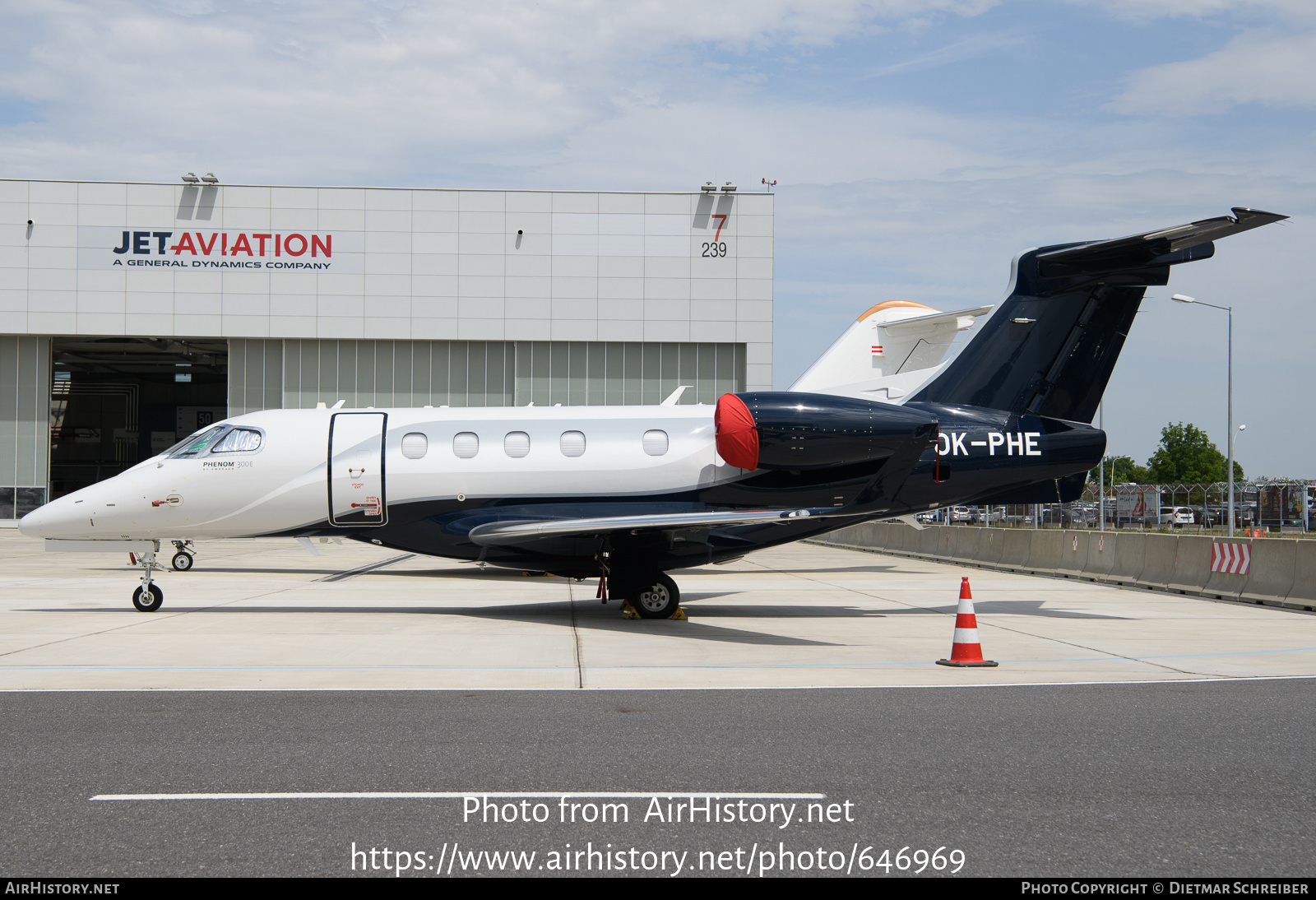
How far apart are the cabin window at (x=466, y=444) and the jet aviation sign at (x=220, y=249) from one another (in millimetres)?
30084

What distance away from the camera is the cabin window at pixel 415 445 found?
15148mm

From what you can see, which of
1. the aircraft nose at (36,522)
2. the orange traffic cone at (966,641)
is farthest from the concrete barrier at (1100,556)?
the aircraft nose at (36,522)

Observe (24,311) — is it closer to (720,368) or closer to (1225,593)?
(720,368)

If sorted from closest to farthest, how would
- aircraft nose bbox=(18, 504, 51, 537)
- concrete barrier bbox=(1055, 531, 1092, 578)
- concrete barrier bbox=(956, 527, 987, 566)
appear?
aircraft nose bbox=(18, 504, 51, 537) → concrete barrier bbox=(1055, 531, 1092, 578) → concrete barrier bbox=(956, 527, 987, 566)

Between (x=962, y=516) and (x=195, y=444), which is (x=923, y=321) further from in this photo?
(x=962, y=516)

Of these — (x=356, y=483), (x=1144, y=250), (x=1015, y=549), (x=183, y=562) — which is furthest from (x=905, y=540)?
(x=356, y=483)

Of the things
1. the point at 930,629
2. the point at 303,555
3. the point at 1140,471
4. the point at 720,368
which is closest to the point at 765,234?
the point at 720,368

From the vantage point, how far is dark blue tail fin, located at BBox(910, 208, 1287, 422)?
15.8 metres

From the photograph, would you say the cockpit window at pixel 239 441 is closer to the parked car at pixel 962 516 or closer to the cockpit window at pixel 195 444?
the cockpit window at pixel 195 444

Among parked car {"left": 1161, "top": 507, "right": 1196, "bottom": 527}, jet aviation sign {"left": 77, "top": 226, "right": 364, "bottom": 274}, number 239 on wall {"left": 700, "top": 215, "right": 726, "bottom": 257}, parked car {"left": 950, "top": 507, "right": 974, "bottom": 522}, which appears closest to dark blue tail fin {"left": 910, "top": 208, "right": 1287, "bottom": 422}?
number 239 on wall {"left": 700, "top": 215, "right": 726, "bottom": 257}

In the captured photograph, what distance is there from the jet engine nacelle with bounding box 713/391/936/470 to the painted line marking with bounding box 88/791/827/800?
9.21 meters

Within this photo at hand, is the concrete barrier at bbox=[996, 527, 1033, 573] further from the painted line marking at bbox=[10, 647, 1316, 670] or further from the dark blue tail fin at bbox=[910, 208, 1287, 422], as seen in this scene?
the painted line marking at bbox=[10, 647, 1316, 670]
